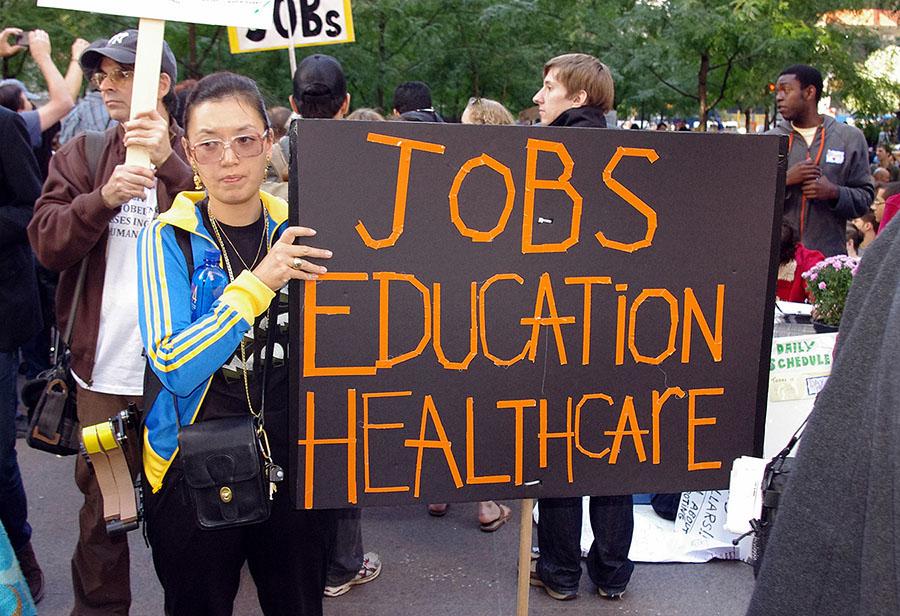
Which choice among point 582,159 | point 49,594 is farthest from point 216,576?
point 49,594

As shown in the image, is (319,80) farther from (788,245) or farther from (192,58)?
(192,58)

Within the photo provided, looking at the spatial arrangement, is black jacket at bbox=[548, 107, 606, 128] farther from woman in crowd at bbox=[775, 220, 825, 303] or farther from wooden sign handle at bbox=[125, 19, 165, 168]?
wooden sign handle at bbox=[125, 19, 165, 168]

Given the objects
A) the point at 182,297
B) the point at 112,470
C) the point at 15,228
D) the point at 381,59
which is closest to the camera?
the point at 182,297

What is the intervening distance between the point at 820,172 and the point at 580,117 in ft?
7.70

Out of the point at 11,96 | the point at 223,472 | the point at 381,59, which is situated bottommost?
the point at 223,472

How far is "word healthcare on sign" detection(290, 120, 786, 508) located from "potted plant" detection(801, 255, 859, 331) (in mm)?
1513

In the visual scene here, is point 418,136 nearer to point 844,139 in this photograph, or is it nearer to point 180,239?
point 180,239

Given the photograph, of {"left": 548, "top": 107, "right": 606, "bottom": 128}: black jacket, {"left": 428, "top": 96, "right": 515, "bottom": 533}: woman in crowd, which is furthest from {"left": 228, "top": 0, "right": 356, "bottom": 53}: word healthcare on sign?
{"left": 548, "top": 107, "right": 606, "bottom": 128}: black jacket

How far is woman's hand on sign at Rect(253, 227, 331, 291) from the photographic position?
6.91 ft

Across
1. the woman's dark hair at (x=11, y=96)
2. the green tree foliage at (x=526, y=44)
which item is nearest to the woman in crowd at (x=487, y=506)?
the woman's dark hair at (x=11, y=96)

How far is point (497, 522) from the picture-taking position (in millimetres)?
4551

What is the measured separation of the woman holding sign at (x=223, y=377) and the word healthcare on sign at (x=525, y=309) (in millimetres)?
131

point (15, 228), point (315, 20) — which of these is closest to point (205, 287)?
point (15, 228)

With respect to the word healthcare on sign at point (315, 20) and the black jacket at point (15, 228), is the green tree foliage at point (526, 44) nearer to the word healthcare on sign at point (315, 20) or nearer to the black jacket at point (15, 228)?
the word healthcare on sign at point (315, 20)
